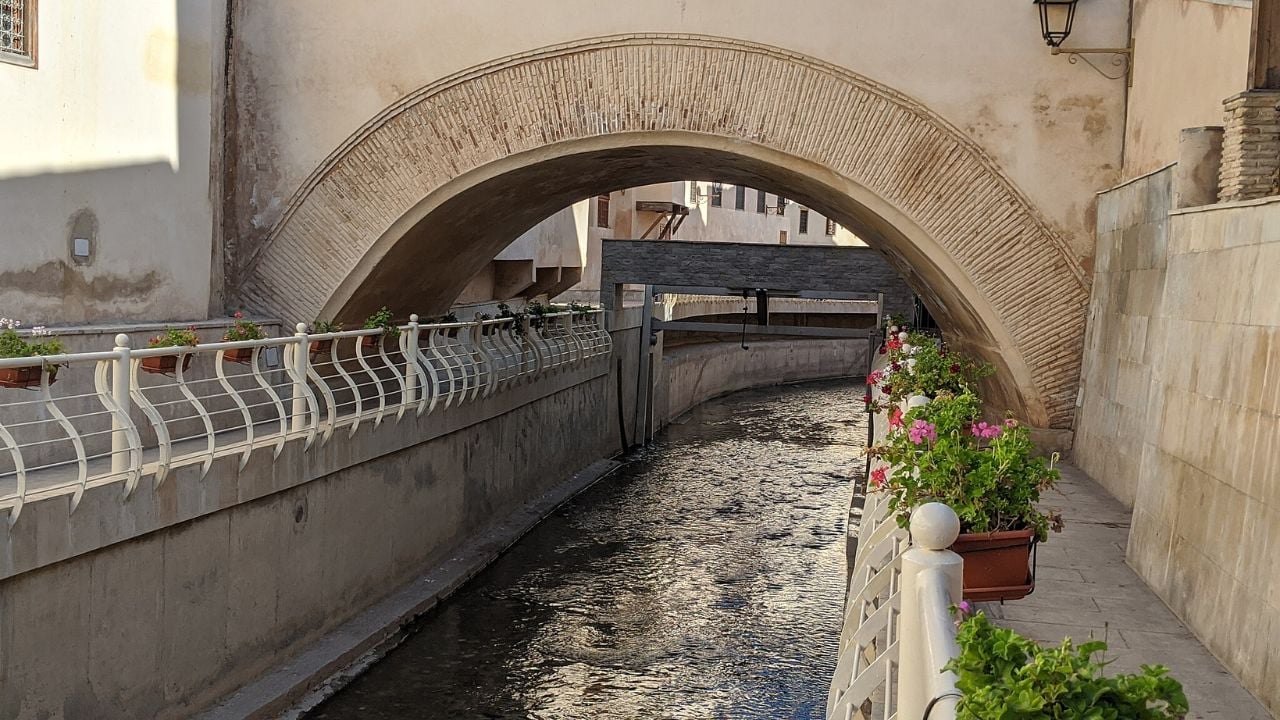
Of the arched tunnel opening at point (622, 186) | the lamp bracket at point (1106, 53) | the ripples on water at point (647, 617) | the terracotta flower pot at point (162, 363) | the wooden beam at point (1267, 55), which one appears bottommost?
the ripples on water at point (647, 617)

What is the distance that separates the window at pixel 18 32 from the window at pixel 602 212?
1642 cm

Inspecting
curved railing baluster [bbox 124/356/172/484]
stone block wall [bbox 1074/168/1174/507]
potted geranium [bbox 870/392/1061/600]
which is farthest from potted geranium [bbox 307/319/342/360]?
potted geranium [bbox 870/392/1061/600]

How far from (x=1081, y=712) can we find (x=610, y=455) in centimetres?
1587

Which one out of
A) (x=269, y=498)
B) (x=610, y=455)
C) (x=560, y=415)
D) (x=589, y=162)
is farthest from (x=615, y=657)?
(x=610, y=455)

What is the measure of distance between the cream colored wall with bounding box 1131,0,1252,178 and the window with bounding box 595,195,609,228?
1623cm

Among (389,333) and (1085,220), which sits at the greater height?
(1085,220)

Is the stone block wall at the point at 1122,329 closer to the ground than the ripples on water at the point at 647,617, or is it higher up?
higher up

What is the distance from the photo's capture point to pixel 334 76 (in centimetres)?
1058

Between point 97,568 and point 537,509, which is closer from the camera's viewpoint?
point 97,568

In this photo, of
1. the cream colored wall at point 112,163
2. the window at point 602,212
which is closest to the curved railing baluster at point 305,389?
the cream colored wall at point 112,163

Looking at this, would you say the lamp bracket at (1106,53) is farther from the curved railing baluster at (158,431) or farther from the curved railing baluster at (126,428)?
the curved railing baluster at (126,428)

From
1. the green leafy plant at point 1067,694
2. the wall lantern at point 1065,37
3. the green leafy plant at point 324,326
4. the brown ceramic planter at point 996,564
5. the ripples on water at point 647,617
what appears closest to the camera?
the green leafy plant at point 1067,694

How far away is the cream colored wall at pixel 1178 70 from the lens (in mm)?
7020

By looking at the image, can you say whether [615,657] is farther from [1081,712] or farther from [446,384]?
[1081,712]
